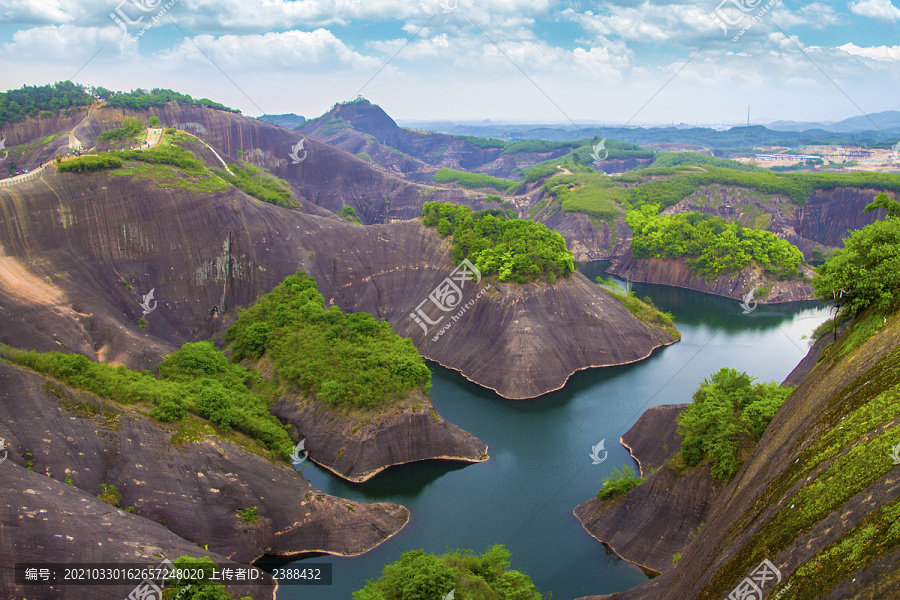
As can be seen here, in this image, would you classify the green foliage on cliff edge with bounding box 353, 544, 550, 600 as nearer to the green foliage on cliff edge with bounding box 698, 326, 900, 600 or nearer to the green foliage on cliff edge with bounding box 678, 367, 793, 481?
the green foliage on cliff edge with bounding box 698, 326, 900, 600

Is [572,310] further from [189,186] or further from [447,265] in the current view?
[189,186]

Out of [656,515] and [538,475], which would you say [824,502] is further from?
[538,475]

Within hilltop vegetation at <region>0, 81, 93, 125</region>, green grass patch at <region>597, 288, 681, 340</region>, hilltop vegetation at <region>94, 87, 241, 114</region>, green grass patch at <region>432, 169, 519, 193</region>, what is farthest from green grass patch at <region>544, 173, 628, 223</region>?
hilltop vegetation at <region>0, 81, 93, 125</region>

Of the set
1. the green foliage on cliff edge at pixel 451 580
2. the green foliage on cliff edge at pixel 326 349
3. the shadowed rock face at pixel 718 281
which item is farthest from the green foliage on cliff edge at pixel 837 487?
the shadowed rock face at pixel 718 281

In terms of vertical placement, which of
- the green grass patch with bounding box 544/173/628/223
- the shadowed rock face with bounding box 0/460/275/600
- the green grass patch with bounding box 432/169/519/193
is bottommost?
the shadowed rock face with bounding box 0/460/275/600

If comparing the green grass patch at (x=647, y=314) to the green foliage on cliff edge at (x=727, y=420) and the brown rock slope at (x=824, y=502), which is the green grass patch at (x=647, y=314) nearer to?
the green foliage on cliff edge at (x=727, y=420)

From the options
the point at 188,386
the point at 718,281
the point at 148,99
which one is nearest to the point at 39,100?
the point at 148,99

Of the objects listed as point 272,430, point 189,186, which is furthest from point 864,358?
point 189,186
